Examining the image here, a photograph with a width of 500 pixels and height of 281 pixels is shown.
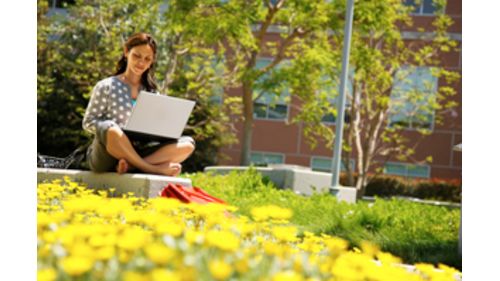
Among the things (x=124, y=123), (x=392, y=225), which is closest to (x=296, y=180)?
(x=392, y=225)

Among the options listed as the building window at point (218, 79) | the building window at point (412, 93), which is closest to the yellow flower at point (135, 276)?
the building window at point (218, 79)

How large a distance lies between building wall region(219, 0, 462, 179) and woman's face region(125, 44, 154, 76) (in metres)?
15.4

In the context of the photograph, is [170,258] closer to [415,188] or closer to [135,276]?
[135,276]

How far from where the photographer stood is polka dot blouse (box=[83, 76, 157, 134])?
4328 mm

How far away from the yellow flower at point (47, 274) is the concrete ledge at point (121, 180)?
2.86m

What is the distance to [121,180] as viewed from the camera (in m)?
4.31

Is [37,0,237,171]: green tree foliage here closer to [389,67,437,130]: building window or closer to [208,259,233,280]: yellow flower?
[389,67,437,130]: building window

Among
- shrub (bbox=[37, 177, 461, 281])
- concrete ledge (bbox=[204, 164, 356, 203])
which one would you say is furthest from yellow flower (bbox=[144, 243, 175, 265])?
concrete ledge (bbox=[204, 164, 356, 203])

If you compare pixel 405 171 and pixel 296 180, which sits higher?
pixel 296 180

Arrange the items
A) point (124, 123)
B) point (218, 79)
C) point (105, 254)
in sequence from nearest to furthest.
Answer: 1. point (105, 254)
2. point (124, 123)
3. point (218, 79)

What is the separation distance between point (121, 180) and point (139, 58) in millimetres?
733

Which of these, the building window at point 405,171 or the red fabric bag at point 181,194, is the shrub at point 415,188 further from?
the red fabric bag at point 181,194

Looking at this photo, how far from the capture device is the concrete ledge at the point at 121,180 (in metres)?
4.19

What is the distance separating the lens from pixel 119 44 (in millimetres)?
16141
